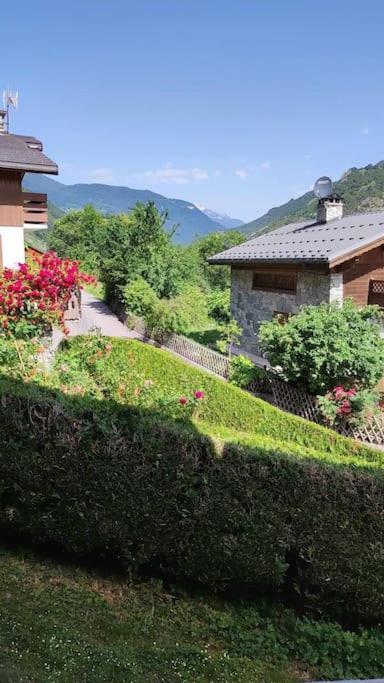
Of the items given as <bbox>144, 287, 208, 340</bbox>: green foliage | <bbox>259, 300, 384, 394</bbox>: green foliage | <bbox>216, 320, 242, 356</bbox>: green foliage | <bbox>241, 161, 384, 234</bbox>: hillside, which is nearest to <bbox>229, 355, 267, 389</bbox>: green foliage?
<bbox>259, 300, 384, 394</bbox>: green foliage

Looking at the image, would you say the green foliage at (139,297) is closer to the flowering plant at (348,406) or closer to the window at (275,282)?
the window at (275,282)

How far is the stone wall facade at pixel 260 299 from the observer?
14.8 metres

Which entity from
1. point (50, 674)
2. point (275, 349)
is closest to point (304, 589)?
point (50, 674)

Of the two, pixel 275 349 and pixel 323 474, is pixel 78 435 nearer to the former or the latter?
pixel 323 474

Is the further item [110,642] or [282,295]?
[282,295]

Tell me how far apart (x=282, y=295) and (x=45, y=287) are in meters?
9.13

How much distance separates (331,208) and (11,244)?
11.8 meters

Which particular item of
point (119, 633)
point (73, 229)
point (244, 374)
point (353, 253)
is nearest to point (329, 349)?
point (244, 374)

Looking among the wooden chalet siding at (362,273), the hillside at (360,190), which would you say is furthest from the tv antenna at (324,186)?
Answer: the hillside at (360,190)

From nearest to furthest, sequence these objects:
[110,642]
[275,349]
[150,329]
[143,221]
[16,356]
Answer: [110,642]
[16,356]
[275,349]
[150,329]
[143,221]

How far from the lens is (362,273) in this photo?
46.9 ft

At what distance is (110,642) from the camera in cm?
423

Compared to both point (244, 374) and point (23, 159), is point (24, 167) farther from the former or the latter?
point (244, 374)

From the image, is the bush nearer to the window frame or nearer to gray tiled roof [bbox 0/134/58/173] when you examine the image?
gray tiled roof [bbox 0/134/58/173]
